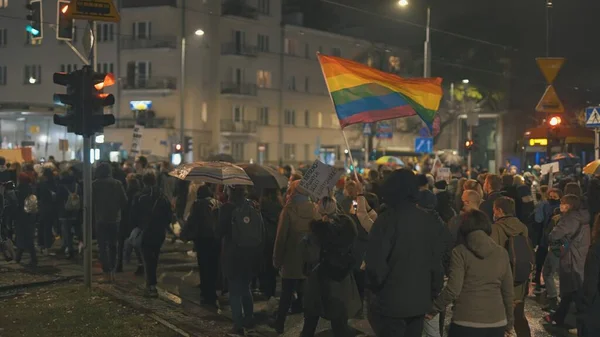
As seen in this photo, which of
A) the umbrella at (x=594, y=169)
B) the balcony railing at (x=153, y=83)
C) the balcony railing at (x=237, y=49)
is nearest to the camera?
the umbrella at (x=594, y=169)

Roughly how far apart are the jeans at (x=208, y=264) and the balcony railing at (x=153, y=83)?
46.1 m

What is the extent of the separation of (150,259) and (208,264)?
3.11 ft

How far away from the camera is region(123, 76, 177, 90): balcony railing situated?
56375 mm

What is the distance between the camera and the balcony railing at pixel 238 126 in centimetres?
5965

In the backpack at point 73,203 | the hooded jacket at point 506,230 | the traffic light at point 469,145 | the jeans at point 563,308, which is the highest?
the traffic light at point 469,145

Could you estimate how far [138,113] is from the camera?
189ft

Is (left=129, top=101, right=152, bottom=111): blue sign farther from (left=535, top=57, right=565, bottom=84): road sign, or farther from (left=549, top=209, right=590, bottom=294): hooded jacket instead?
(left=549, top=209, right=590, bottom=294): hooded jacket

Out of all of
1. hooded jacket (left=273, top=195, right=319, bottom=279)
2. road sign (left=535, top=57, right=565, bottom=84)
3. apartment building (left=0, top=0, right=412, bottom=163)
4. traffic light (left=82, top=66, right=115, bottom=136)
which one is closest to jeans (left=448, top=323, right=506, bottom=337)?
hooded jacket (left=273, top=195, right=319, bottom=279)

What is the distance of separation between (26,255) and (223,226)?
28.7 feet

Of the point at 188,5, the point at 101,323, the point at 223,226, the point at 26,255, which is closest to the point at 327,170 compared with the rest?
the point at 223,226

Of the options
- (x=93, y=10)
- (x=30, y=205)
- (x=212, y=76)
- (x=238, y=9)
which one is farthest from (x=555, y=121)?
(x=238, y=9)

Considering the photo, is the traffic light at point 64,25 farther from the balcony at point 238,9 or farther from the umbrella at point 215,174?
the balcony at point 238,9

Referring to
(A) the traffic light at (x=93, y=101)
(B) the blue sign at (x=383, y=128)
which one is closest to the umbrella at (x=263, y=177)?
(A) the traffic light at (x=93, y=101)

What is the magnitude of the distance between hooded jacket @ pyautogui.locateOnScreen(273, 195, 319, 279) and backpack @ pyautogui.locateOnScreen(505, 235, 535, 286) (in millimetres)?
2432
